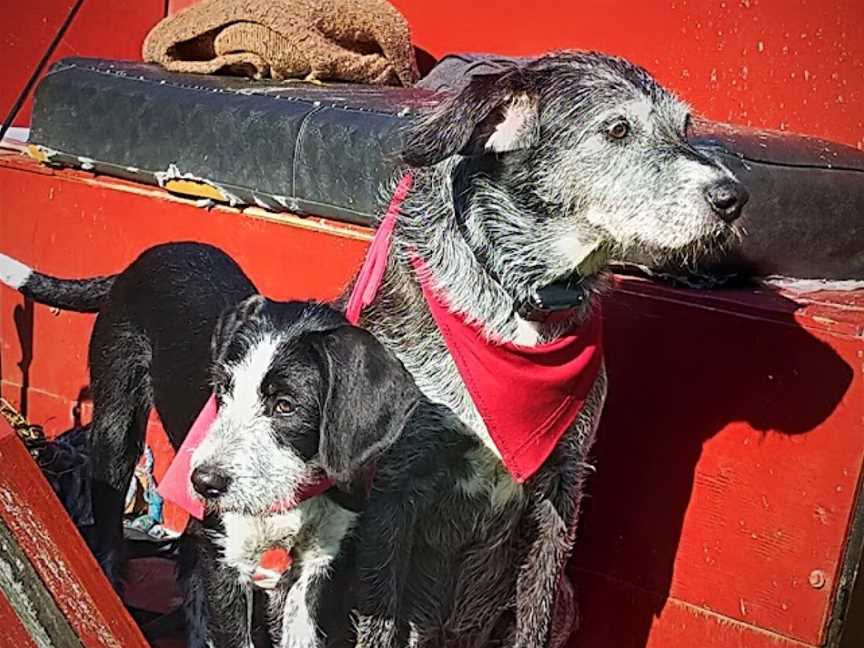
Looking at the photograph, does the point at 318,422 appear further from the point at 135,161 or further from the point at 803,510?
the point at 135,161

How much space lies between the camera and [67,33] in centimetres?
490

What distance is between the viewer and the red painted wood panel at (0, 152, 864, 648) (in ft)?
9.08

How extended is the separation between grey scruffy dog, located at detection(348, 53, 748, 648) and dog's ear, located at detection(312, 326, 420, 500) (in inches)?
9.3

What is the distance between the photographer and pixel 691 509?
2.96 m

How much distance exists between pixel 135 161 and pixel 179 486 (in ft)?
4.87

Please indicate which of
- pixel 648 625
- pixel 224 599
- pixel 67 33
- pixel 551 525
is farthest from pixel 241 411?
pixel 67 33

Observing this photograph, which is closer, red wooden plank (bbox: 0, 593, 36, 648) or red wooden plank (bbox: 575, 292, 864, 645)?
red wooden plank (bbox: 0, 593, 36, 648)

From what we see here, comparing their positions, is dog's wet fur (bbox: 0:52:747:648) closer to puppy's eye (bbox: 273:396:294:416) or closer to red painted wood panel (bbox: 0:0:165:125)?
puppy's eye (bbox: 273:396:294:416)

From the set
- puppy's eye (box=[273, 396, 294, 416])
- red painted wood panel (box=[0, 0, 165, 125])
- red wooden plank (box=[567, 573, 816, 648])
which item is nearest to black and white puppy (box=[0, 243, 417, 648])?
puppy's eye (box=[273, 396, 294, 416])

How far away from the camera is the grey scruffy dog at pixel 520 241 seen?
2.43 meters

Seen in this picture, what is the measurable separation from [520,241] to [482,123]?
0.79 feet

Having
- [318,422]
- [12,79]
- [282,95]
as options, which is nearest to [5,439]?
[318,422]

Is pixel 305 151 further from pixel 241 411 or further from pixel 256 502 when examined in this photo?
pixel 256 502

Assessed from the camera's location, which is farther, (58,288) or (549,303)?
(58,288)
